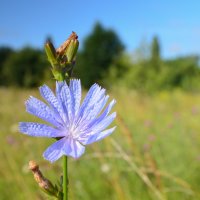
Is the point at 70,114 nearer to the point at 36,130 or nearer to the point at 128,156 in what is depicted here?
the point at 36,130

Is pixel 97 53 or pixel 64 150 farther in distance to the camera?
pixel 97 53

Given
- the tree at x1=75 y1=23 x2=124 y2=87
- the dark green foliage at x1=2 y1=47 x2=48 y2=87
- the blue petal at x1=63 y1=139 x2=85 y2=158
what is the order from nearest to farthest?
the blue petal at x1=63 y1=139 x2=85 y2=158
the tree at x1=75 y1=23 x2=124 y2=87
the dark green foliage at x1=2 y1=47 x2=48 y2=87

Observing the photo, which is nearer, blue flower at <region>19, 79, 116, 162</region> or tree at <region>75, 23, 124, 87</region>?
blue flower at <region>19, 79, 116, 162</region>

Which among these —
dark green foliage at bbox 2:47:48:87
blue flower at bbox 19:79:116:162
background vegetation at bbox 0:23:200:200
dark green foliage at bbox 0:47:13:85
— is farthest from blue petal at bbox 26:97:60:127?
dark green foliage at bbox 0:47:13:85

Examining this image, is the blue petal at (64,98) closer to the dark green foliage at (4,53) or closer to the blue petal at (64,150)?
the blue petal at (64,150)

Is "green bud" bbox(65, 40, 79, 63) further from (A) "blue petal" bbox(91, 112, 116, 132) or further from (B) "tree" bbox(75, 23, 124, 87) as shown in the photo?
(B) "tree" bbox(75, 23, 124, 87)

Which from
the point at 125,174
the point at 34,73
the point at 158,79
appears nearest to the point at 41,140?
the point at 125,174

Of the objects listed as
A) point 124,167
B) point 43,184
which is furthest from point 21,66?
point 43,184
